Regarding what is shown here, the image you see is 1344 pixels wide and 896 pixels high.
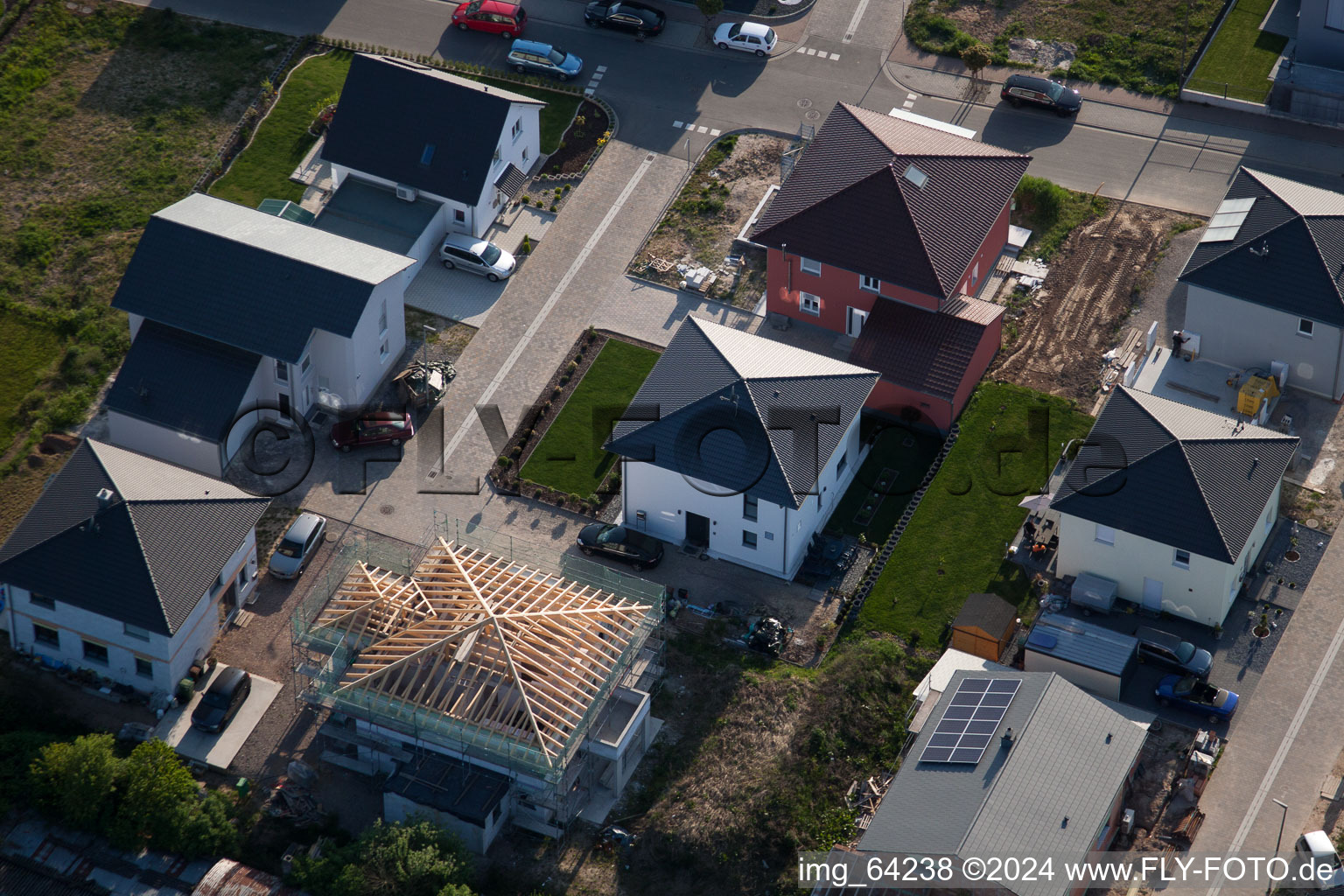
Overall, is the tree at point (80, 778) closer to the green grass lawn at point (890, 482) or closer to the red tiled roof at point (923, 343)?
the green grass lawn at point (890, 482)

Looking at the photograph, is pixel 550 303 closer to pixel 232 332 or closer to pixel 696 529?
pixel 232 332

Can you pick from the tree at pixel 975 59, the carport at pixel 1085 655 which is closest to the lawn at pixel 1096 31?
the tree at pixel 975 59

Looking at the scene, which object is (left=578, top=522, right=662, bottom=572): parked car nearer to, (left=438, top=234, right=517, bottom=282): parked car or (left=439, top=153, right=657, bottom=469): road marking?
(left=439, top=153, right=657, bottom=469): road marking

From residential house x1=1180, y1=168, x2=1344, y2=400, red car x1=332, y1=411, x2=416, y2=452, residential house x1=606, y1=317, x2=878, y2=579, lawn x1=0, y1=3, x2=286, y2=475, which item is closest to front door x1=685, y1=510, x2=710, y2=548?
residential house x1=606, y1=317, x2=878, y2=579

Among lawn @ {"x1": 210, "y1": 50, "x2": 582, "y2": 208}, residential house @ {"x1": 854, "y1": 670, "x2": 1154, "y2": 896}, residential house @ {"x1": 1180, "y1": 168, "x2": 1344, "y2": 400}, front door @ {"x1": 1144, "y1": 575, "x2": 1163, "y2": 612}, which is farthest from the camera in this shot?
lawn @ {"x1": 210, "y1": 50, "x2": 582, "y2": 208}

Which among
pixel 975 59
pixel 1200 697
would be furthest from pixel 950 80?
pixel 1200 697

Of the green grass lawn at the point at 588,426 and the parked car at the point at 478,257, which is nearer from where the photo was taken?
the green grass lawn at the point at 588,426
